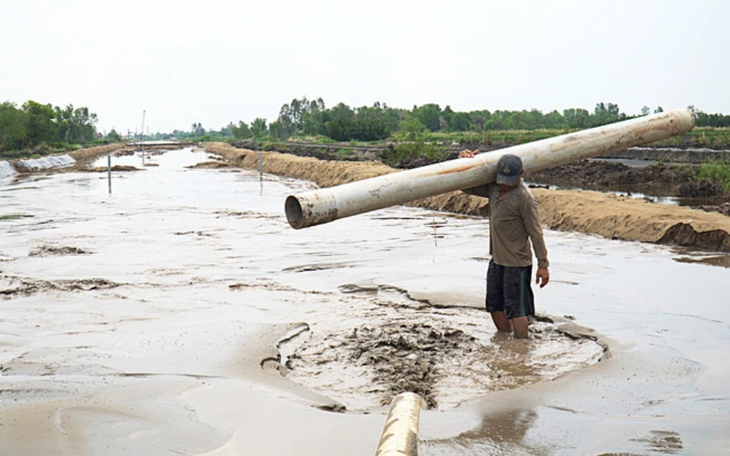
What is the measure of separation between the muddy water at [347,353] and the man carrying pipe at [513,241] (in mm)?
364

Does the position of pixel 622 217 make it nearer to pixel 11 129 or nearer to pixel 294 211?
pixel 294 211

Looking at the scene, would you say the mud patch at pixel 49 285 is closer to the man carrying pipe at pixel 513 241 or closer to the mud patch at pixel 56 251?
the mud patch at pixel 56 251

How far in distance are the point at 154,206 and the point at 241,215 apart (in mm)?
4423

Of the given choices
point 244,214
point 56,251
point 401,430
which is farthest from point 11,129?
point 401,430

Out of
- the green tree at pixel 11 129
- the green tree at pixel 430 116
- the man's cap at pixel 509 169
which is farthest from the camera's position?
the green tree at pixel 430 116

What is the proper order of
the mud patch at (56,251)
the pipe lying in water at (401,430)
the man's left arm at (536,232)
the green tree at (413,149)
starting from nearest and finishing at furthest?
the pipe lying in water at (401,430)
the man's left arm at (536,232)
the mud patch at (56,251)
the green tree at (413,149)

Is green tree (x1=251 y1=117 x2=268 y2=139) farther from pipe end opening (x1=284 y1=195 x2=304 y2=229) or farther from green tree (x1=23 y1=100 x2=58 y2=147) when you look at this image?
pipe end opening (x1=284 y1=195 x2=304 y2=229)

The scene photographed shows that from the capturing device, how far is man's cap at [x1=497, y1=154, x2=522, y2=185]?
6051 mm

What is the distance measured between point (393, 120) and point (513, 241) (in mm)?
111701

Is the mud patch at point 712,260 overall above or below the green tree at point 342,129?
below

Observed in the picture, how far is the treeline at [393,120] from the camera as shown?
8169 centimetres

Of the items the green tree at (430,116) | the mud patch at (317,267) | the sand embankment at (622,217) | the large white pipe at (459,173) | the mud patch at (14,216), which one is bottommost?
the mud patch at (14,216)

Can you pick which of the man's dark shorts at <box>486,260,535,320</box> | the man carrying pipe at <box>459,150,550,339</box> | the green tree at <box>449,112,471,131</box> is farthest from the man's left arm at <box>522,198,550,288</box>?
the green tree at <box>449,112,471,131</box>

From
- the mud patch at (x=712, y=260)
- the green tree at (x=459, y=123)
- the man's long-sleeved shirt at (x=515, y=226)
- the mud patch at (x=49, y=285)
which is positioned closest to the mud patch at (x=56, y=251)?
the mud patch at (x=49, y=285)
